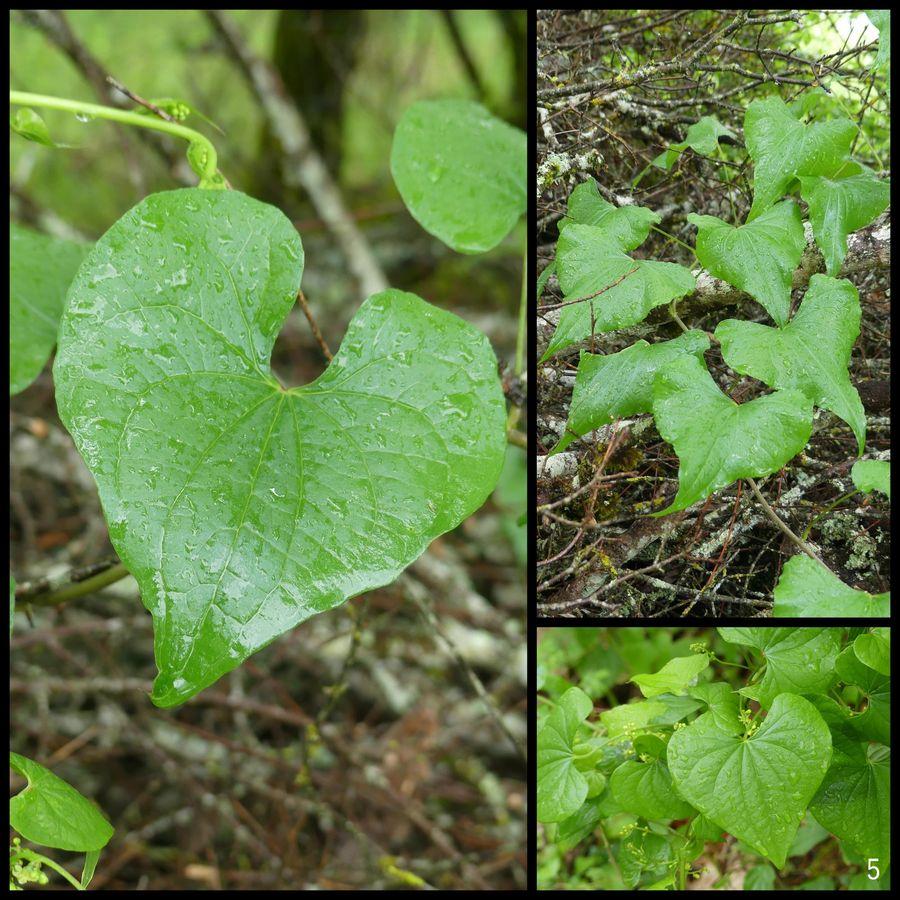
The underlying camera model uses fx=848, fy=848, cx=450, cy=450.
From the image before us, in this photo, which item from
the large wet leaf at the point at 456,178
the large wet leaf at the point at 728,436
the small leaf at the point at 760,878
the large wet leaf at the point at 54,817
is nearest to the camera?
the large wet leaf at the point at 728,436

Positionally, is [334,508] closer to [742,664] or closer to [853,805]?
[742,664]

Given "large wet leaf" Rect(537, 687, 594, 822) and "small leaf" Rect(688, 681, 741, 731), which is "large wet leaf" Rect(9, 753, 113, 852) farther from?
"small leaf" Rect(688, 681, 741, 731)

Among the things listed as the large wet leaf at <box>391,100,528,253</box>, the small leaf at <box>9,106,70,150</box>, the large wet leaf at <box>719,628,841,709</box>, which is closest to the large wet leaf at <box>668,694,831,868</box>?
the large wet leaf at <box>719,628,841,709</box>

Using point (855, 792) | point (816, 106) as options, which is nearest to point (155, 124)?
point (816, 106)

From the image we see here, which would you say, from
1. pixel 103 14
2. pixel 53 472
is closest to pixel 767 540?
pixel 53 472

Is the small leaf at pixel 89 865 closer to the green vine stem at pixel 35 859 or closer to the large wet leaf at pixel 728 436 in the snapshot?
the green vine stem at pixel 35 859

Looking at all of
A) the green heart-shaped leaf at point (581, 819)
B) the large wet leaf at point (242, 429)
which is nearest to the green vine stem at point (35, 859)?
the large wet leaf at point (242, 429)
